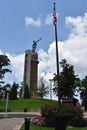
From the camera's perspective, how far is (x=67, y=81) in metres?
81.8

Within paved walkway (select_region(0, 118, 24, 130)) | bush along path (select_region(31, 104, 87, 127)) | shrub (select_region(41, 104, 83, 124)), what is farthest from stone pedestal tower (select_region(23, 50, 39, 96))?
shrub (select_region(41, 104, 83, 124))

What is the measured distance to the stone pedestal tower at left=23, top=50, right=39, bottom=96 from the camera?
112m

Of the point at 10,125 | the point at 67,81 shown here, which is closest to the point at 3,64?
the point at 67,81

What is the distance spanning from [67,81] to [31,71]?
33.0m

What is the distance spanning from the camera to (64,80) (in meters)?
81.8

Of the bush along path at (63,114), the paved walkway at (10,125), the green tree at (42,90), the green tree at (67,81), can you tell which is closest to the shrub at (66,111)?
the bush along path at (63,114)

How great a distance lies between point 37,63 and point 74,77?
34807 mm

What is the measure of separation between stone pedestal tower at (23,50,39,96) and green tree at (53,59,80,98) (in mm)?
28639

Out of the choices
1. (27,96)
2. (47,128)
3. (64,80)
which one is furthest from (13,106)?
(47,128)

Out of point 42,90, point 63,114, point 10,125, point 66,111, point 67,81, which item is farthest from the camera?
point 42,90

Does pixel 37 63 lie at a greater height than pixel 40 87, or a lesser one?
greater

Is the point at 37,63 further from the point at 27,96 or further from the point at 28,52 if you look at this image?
the point at 27,96

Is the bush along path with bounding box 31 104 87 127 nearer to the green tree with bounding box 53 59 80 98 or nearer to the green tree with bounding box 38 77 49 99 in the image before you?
the green tree with bounding box 53 59 80 98

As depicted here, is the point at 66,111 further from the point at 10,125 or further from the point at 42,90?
the point at 42,90
